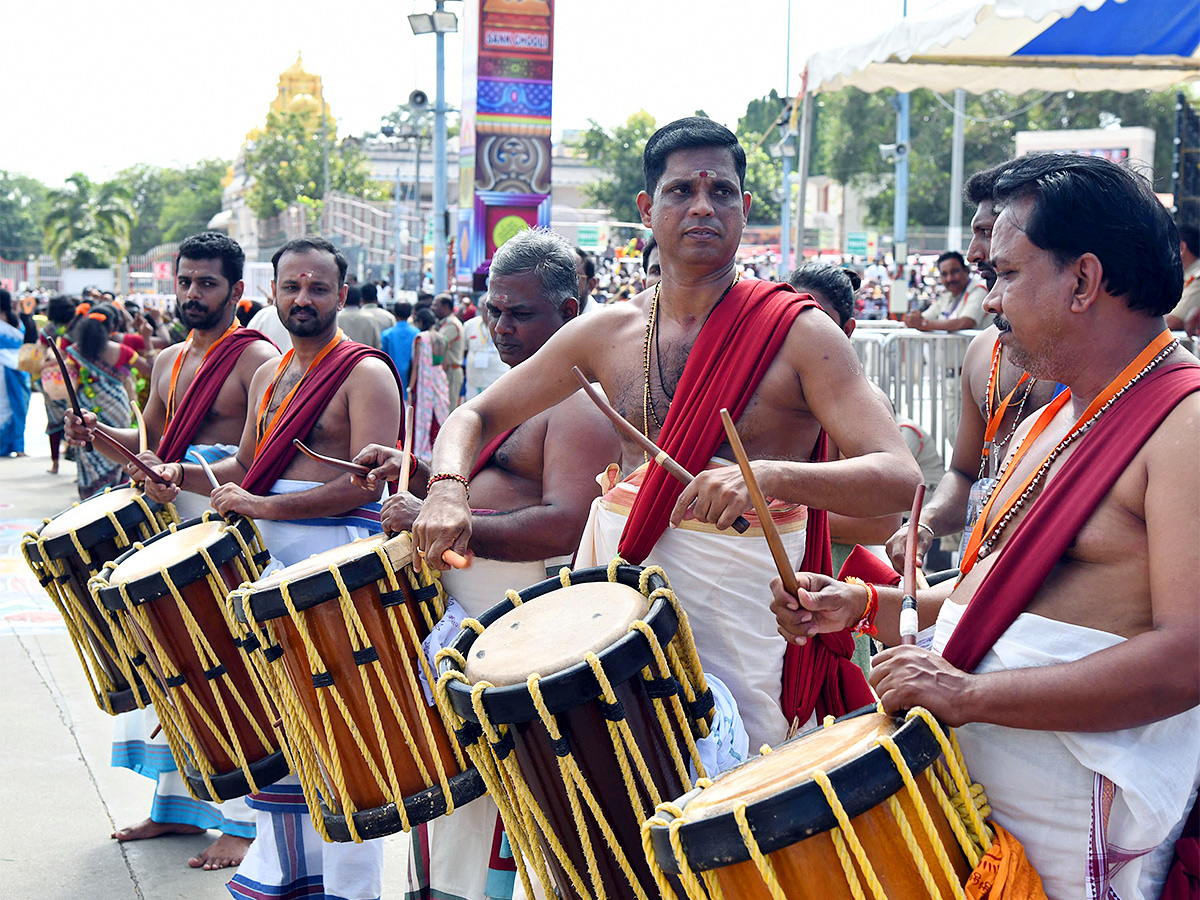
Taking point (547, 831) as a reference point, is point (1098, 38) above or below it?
above

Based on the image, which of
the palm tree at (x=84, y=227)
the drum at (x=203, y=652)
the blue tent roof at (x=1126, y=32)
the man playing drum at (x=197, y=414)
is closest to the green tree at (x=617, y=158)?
the palm tree at (x=84, y=227)

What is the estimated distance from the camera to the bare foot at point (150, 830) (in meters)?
4.43

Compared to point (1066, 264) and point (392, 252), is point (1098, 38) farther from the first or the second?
point (392, 252)

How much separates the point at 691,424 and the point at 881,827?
101 centimetres

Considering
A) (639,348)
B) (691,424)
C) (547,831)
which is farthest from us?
(639,348)

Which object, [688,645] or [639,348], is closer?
[688,645]

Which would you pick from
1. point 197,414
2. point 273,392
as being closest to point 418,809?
point 273,392

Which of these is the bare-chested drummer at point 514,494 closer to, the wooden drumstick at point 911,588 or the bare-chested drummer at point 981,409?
the bare-chested drummer at point 981,409

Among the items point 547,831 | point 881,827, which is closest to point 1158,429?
point 881,827

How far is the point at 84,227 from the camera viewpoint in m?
74.4

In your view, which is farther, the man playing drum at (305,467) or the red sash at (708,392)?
the man playing drum at (305,467)

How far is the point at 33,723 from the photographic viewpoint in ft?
18.3

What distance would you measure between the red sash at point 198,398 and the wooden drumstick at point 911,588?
3333mm

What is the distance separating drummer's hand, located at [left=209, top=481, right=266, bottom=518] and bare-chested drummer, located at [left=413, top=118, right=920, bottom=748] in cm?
115
